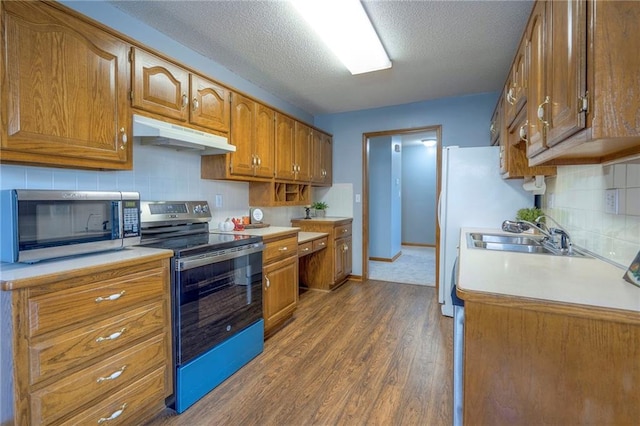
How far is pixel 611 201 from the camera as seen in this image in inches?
54.7

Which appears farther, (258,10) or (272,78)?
(272,78)

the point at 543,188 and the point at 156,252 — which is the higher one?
the point at 543,188

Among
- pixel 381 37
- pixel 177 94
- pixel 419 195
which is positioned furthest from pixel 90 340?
pixel 419 195

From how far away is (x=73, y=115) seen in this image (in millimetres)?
1512

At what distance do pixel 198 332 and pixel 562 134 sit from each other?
1.98m

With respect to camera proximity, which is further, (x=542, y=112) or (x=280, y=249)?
(x=280, y=249)

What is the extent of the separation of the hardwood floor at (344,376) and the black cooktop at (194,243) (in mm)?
877

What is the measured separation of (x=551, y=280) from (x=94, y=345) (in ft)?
6.23

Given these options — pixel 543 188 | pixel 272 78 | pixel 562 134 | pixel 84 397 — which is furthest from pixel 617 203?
pixel 272 78

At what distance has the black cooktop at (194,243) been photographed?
1.74 meters

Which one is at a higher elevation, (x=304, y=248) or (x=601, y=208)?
(x=601, y=208)

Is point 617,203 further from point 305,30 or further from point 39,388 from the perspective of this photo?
point 39,388

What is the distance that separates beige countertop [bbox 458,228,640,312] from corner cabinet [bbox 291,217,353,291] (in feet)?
7.53

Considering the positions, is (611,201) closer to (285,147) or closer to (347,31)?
(347,31)
